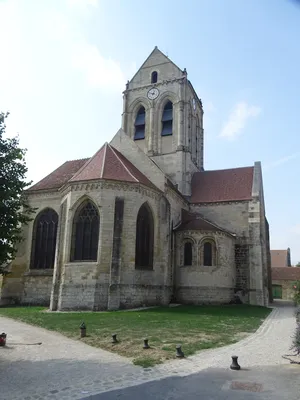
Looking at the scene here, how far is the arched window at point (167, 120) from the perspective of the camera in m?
34.6

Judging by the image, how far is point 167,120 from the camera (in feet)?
114

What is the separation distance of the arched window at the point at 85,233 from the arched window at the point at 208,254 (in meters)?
8.21

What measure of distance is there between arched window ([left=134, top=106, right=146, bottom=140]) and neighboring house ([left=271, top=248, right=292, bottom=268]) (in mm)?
34301

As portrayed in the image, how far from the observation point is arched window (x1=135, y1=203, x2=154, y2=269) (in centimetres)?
2252

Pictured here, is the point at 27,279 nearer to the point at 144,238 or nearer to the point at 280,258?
the point at 144,238

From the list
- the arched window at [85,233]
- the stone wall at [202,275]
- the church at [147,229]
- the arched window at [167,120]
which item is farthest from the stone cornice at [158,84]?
the arched window at [85,233]

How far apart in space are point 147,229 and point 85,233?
13.2 feet

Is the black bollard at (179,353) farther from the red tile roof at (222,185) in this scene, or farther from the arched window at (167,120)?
the arched window at (167,120)

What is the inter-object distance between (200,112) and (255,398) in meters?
36.9

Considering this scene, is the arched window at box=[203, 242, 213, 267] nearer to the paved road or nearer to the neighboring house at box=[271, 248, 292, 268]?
the paved road

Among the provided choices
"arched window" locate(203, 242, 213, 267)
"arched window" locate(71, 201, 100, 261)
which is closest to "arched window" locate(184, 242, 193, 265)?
"arched window" locate(203, 242, 213, 267)

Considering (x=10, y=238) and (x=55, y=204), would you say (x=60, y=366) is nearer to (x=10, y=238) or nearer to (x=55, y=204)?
(x=10, y=238)

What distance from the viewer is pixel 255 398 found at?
585 centimetres

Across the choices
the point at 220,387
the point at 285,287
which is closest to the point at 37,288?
the point at 220,387
